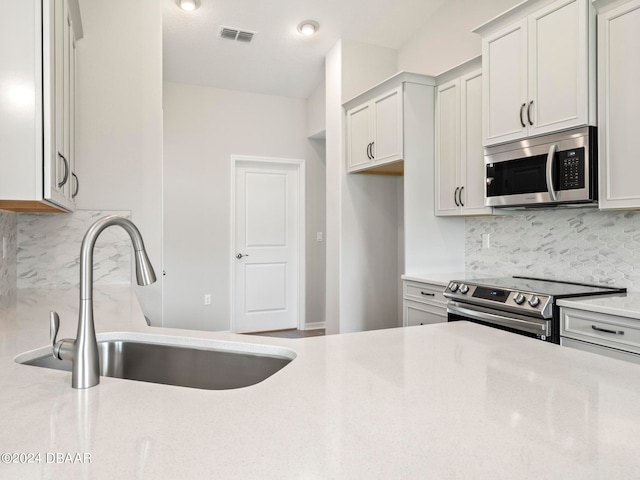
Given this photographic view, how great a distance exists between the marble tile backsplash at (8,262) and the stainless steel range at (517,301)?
8.00 feet

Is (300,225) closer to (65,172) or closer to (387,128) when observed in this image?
(387,128)

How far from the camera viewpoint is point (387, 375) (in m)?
1.06

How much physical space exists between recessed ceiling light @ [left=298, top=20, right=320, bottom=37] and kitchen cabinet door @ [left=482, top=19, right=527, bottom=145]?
1667 millimetres

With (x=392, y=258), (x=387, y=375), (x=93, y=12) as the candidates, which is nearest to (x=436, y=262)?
(x=392, y=258)

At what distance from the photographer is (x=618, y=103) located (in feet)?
7.24

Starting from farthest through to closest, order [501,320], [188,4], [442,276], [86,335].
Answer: [188,4] < [442,276] < [501,320] < [86,335]

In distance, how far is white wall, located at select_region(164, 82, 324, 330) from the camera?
15.7 ft

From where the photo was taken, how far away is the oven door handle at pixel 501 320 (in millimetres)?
2320

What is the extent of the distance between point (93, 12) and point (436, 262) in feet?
9.71

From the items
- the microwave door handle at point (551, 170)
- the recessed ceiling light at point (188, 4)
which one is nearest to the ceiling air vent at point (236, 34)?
the recessed ceiling light at point (188, 4)

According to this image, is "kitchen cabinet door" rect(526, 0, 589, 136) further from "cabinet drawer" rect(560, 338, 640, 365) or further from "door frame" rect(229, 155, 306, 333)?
"door frame" rect(229, 155, 306, 333)

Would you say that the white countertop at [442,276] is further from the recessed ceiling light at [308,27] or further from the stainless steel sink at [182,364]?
the recessed ceiling light at [308,27]

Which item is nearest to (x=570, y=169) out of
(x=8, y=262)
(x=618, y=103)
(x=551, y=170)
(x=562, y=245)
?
(x=551, y=170)

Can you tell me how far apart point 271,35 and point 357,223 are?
1.90 meters
